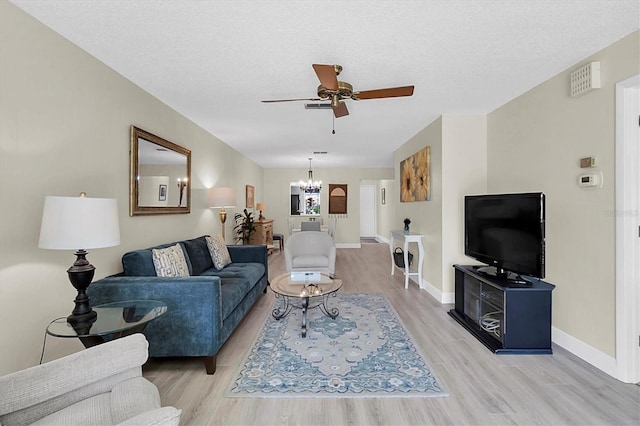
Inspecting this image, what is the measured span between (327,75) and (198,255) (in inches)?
101

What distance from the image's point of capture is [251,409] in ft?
6.44

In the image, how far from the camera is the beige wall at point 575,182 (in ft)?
7.66

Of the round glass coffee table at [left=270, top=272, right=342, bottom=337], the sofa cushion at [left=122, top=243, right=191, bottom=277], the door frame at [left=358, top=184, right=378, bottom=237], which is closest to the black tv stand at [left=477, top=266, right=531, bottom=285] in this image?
the round glass coffee table at [left=270, top=272, right=342, bottom=337]

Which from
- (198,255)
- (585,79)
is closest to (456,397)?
(585,79)

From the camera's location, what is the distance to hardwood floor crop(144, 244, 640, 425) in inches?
73.6

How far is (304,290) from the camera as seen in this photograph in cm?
317

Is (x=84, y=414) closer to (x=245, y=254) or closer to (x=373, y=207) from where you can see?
(x=245, y=254)

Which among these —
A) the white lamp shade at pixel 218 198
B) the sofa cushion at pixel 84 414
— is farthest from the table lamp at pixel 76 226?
the white lamp shade at pixel 218 198

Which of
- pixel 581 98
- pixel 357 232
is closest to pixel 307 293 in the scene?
pixel 581 98

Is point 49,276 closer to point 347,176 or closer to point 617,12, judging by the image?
point 617,12

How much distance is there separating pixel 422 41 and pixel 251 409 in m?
2.76

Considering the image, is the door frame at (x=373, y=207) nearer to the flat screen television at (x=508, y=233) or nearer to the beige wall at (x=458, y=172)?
the beige wall at (x=458, y=172)

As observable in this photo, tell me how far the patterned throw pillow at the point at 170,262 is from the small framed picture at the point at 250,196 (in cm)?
428

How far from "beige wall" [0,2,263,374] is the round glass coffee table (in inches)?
61.5
